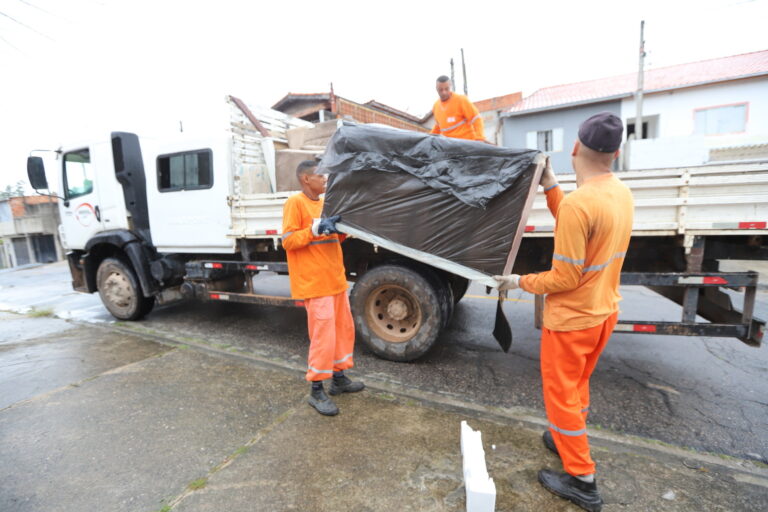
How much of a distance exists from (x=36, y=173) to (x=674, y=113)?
20.2 m

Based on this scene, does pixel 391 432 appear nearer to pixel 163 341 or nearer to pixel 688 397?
pixel 688 397

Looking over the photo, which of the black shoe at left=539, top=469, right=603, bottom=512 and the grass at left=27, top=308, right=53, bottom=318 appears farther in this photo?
the grass at left=27, top=308, right=53, bottom=318

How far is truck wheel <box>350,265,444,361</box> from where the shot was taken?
3.47 meters

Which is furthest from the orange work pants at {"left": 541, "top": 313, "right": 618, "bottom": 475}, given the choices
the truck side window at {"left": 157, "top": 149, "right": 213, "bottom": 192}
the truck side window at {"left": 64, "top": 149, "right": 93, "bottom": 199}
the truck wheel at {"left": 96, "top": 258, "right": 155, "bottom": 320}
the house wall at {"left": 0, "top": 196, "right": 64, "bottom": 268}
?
the house wall at {"left": 0, "top": 196, "right": 64, "bottom": 268}

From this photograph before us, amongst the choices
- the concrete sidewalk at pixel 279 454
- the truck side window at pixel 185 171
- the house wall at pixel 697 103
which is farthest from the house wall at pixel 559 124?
the concrete sidewalk at pixel 279 454

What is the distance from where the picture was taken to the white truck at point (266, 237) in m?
2.80

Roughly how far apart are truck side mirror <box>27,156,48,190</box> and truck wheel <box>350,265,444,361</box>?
4.77 metres

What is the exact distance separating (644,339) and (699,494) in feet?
8.93

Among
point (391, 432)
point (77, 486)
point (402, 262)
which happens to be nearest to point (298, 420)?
point (391, 432)

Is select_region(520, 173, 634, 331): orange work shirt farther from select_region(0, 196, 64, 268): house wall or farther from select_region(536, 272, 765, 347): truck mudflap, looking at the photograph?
select_region(0, 196, 64, 268): house wall

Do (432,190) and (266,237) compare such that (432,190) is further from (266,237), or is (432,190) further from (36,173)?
(36,173)

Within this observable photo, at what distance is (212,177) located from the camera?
443 centimetres

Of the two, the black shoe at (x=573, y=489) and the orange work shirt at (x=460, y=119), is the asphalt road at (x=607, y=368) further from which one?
the orange work shirt at (x=460, y=119)

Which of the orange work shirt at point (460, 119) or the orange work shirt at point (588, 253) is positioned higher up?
the orange work shirt at point (460, 119)
